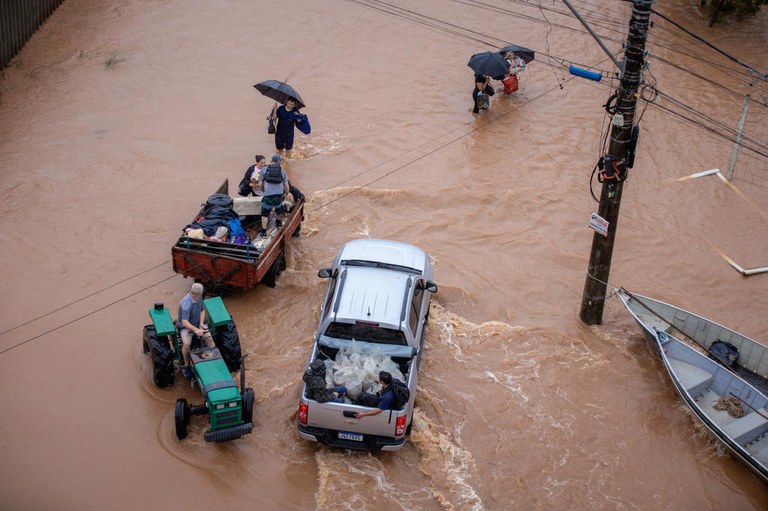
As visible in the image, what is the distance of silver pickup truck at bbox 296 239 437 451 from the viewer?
9289 mm

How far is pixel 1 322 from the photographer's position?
11773mm

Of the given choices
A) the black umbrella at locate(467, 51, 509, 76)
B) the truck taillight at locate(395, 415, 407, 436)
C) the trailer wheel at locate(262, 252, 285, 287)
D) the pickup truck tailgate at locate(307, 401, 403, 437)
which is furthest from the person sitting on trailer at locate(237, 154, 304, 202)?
the black umbrella at locate(467, 51, 509, 76)

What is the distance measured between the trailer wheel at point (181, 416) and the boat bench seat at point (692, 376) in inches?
281

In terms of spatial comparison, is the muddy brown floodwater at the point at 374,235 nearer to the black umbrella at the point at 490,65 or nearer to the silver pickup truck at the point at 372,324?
the silver pickup truck at the point at 372,324

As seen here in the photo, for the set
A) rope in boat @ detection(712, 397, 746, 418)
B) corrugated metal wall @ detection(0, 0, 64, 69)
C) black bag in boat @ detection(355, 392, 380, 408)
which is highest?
corrugated metal wall @ detection(0, 0, 64, 69)

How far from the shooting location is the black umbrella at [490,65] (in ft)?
61.4

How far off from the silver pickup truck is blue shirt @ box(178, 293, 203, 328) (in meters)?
1.73

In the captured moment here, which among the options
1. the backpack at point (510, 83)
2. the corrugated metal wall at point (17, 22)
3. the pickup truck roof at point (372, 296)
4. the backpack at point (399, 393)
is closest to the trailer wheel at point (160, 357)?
the pickup truck roof at point (372, 296)

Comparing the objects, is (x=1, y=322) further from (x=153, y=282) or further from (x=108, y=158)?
(x=108, y=158)

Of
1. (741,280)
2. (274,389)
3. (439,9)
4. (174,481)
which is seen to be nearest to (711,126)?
(741,280)

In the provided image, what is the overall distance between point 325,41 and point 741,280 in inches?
597

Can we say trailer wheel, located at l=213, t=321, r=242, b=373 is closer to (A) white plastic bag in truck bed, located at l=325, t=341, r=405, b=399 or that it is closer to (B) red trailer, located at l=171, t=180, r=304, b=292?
(B) red trailer, located at l=171, t=180, r=304, b=292

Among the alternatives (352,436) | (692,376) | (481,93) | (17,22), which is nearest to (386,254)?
(352,436)

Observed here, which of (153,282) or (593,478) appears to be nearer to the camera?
(593,478)
